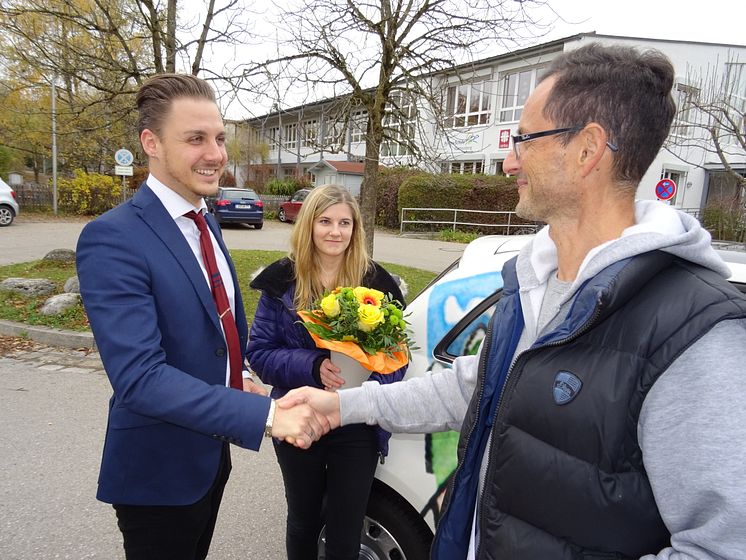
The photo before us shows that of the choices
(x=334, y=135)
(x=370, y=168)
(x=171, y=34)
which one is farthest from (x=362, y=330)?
(x=171, y=34)

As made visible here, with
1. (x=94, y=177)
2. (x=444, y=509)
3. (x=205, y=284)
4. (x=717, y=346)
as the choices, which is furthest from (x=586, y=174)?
(x=94, y=177)

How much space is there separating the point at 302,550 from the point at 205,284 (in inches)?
54.3

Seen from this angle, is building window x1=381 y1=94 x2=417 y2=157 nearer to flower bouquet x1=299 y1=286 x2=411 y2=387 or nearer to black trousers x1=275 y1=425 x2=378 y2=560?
flower bouquet x1=299 y1=286 x2=411 y2=387

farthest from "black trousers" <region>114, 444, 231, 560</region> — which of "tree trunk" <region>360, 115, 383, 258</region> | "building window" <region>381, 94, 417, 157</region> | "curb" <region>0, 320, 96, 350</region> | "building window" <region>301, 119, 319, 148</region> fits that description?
"building window" <region>381, 94, 417, 157</region>

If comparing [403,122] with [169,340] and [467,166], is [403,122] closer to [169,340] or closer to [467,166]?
[169,340]

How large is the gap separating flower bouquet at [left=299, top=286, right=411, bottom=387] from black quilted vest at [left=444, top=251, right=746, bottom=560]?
89cm

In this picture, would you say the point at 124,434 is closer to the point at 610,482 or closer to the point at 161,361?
the point at 161,361

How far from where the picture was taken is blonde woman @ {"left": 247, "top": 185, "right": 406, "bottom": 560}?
2107 mm

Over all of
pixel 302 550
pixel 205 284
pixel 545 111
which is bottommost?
pixel 302 550

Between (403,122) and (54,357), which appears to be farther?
(403,122)

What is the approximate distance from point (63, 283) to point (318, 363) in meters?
7.69

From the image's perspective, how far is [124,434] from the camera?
1649mm

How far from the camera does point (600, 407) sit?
98 cm

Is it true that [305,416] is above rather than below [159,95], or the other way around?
below
